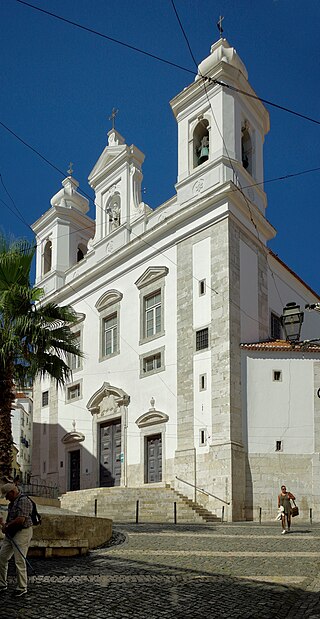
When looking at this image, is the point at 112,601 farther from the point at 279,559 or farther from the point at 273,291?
the point at 273,291

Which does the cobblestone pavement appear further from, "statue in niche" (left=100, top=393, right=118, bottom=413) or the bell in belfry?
the bell in belfry

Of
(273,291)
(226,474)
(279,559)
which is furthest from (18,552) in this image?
(273,291)

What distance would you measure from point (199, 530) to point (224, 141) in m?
15.9

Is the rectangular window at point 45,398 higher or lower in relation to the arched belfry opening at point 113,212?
lower

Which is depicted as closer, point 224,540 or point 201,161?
point 224,540

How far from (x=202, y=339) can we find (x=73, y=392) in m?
9.60

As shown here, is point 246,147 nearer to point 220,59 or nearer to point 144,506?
point 220,59

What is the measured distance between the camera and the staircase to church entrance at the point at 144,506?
2338 cm

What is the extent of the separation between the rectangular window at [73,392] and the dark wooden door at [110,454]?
280 centimetres

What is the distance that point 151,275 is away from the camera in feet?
101

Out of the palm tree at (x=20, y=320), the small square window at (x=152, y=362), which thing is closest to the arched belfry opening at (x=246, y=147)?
the small square window at (x=152, y=362)

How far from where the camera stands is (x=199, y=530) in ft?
62.0

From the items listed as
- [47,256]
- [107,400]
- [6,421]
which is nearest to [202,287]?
[107,400]

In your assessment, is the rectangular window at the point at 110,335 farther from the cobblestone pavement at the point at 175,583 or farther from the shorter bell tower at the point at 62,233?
the cobblestone pavement at the point at 175,583
